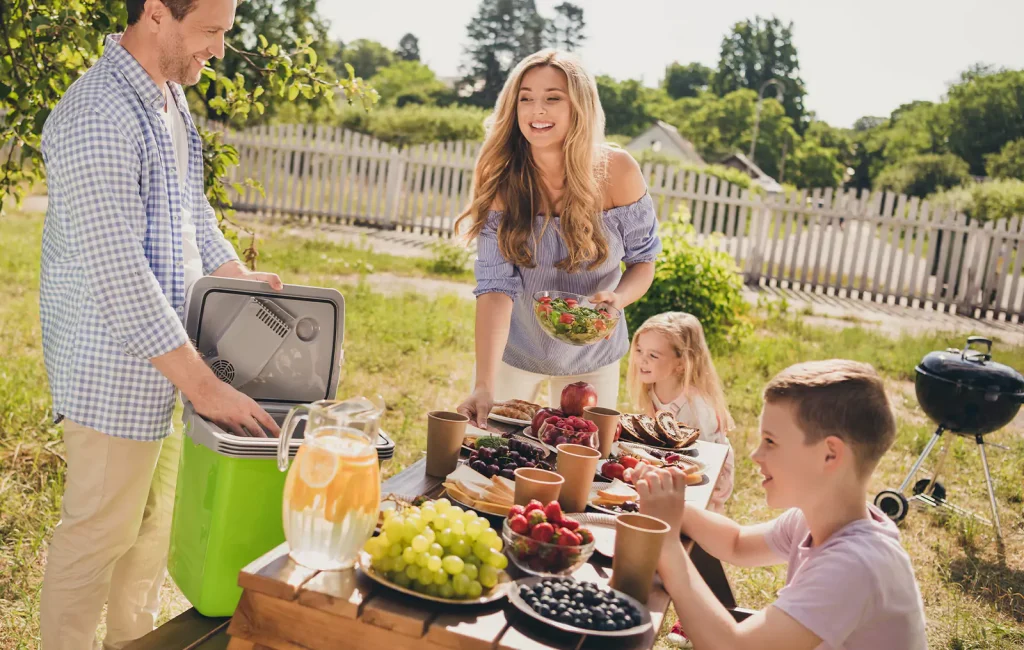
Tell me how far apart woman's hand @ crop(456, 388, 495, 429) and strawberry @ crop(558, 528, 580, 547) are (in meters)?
0.98

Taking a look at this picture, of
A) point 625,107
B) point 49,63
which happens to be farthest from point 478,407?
point 625,107

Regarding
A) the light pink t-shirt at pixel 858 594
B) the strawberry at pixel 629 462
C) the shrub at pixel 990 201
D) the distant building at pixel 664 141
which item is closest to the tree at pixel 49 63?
the strawberry at pixel 629 462

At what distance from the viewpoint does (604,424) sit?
8.15ft

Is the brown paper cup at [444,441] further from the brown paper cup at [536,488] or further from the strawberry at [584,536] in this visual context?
the strawberry at [584,536]

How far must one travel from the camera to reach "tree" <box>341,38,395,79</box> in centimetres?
8788

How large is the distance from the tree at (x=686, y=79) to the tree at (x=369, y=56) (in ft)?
101

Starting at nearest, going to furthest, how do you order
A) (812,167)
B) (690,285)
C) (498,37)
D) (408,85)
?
(690,285)
(408,85)
(812,167)
(498,37)

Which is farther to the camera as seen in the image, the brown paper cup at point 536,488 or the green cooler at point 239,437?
the green cooler at point 239,437

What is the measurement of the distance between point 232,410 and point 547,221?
4.94 feet

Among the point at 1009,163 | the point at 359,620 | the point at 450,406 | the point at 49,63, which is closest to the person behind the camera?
the point at 359,620

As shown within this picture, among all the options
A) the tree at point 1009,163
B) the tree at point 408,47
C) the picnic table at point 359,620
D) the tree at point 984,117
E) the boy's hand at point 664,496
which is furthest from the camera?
the tree at point 408,47

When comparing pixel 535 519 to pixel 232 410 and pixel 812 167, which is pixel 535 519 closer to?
pixel 232 410

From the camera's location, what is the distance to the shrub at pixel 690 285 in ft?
22.1

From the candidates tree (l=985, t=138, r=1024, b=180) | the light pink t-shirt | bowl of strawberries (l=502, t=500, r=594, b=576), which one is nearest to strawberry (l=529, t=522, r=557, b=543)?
bowl of strawberries (l=502, t=500, r=594, b=576)
